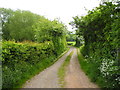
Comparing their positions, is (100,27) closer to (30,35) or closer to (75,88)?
(75,88)

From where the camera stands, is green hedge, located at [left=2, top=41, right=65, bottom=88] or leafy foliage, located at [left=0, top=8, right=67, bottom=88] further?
leafy foliage, located at [left=0, top=8, right=67, bottom=88]

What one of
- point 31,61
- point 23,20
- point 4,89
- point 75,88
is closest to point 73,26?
point 31,61

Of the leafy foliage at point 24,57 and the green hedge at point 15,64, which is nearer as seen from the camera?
the green hedge at point 15,64

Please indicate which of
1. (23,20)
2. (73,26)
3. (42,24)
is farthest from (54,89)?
(23,20)

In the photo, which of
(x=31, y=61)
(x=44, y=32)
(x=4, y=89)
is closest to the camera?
(x=4, y=89)

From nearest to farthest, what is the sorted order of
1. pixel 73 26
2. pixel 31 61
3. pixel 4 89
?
1. pixel 4 89
2. pixel 31 61
3. pixel 73 26

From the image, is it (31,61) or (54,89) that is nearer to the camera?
(54,89)

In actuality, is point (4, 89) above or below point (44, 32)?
below

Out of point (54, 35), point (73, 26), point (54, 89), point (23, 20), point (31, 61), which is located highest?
point (23, 20)

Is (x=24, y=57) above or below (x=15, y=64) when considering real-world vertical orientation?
above

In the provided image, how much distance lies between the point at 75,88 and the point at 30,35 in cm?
2955

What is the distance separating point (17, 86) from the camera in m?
6.89

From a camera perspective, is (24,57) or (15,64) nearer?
(15,64)

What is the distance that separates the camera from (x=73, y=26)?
18.1m
